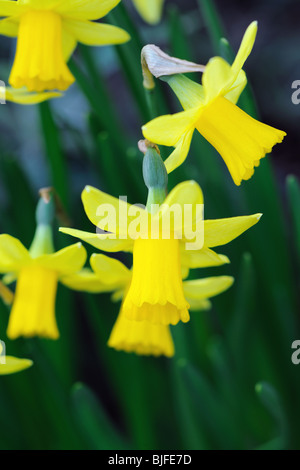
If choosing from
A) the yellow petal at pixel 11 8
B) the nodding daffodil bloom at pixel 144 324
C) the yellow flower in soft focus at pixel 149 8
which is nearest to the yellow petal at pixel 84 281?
the nodding daffodil bloom at pixel 144 324

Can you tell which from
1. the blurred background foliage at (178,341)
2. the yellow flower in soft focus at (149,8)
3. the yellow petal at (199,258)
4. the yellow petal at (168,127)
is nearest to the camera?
the yellow petal at (168,127)

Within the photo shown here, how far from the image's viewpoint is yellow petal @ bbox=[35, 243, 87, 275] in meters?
1.09

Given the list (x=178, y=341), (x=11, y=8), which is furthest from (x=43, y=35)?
(x=178, y=341)

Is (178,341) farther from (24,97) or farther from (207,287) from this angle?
(24,97)

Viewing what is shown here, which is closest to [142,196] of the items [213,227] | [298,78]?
[213,227]

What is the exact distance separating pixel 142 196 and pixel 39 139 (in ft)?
2.98

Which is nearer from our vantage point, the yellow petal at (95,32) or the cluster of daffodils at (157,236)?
the cluster of daffodils at (157,236)

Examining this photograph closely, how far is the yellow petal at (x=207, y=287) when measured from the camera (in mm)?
1157

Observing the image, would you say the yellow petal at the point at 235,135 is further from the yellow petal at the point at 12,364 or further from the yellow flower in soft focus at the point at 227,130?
the yellow petal at the point at 12,364

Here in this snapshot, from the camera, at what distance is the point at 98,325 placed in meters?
1.60

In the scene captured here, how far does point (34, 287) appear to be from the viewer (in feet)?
3.86

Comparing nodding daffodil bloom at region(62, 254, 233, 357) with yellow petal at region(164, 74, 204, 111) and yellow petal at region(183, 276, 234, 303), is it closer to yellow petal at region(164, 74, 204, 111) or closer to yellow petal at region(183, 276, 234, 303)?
yellow petal at region(183, 276, 234, 303)

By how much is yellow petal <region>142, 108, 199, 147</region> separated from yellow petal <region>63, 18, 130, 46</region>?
0.37 metres

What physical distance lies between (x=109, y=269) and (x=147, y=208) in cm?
18
